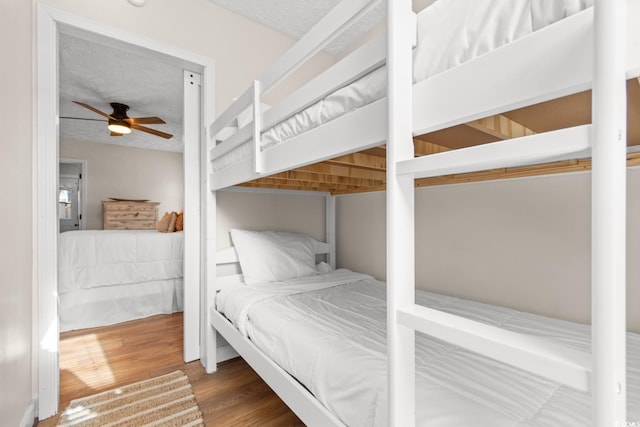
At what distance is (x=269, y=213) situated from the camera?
7.61 feet

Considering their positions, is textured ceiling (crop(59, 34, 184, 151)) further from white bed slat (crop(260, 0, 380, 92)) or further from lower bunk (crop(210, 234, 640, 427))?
lower bunk (crop(210, 234, 640, 427))

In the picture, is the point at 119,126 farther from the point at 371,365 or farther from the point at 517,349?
the point at 517,349

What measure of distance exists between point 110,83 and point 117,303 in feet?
7.21

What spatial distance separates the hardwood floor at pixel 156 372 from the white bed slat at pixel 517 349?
1.18 meters

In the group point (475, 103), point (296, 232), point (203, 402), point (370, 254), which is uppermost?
point (475, 103)

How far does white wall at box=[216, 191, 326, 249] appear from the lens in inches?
82.8

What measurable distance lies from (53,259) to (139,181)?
4367 mm

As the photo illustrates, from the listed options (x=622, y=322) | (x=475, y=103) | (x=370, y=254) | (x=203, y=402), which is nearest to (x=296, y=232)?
(x=370, y=254)

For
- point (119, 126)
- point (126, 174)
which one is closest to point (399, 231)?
point (119, 126)

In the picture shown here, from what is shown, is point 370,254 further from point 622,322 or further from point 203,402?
point 622,322

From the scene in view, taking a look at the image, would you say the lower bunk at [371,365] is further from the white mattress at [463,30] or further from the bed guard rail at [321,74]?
the bed guard rail at [321,74]

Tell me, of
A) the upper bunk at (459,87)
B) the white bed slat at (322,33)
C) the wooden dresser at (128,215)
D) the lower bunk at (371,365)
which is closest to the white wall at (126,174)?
the wooden dresser at (128,215)

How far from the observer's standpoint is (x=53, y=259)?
1.56 meters

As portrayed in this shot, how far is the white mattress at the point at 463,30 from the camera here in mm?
479
